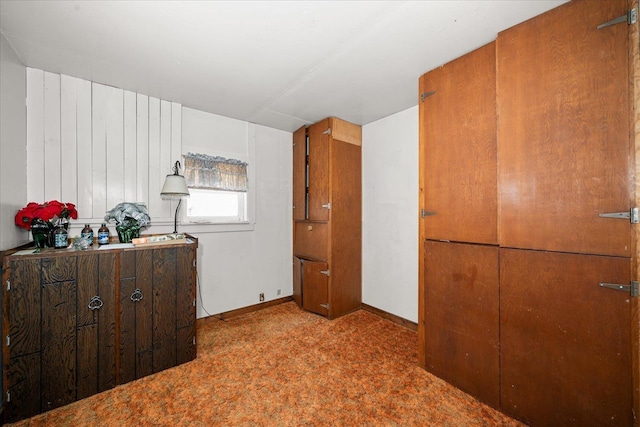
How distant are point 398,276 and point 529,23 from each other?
2590mm

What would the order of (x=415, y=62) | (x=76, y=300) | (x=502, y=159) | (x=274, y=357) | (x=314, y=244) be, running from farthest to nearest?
(x=314, y=244)
(x=274, y=357)
(x=415, y=62)
(x=76, y=300)
(x=502, y=159)

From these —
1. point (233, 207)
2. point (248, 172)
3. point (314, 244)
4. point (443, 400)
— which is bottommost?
point (443, 400)

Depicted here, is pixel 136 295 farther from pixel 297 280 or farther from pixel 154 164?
pixel 297 280

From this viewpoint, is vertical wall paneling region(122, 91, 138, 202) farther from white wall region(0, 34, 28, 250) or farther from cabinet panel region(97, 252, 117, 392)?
cabinet panel region(97, 252, 117, 392)

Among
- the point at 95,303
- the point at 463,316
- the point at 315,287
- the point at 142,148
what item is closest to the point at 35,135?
the point at 142,148

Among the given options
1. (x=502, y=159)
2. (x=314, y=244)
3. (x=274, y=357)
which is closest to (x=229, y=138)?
(x=314, y=244)

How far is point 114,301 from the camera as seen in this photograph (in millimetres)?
1960

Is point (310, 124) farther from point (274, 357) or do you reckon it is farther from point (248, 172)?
point (274, 357)

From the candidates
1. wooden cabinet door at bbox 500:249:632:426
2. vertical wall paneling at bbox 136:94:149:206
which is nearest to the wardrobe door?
wooden cabinet door at bbox 500:249:632:426

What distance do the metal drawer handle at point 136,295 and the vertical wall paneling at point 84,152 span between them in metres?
1.03

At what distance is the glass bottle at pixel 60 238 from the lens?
192cm

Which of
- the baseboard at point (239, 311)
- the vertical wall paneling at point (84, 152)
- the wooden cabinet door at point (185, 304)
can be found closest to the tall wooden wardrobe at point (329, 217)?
the baseboard at point (239, 311)

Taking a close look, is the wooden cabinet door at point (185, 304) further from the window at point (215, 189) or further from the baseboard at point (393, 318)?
the baseboard at point (393, 318)

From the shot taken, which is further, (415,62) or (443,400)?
(415,62)
